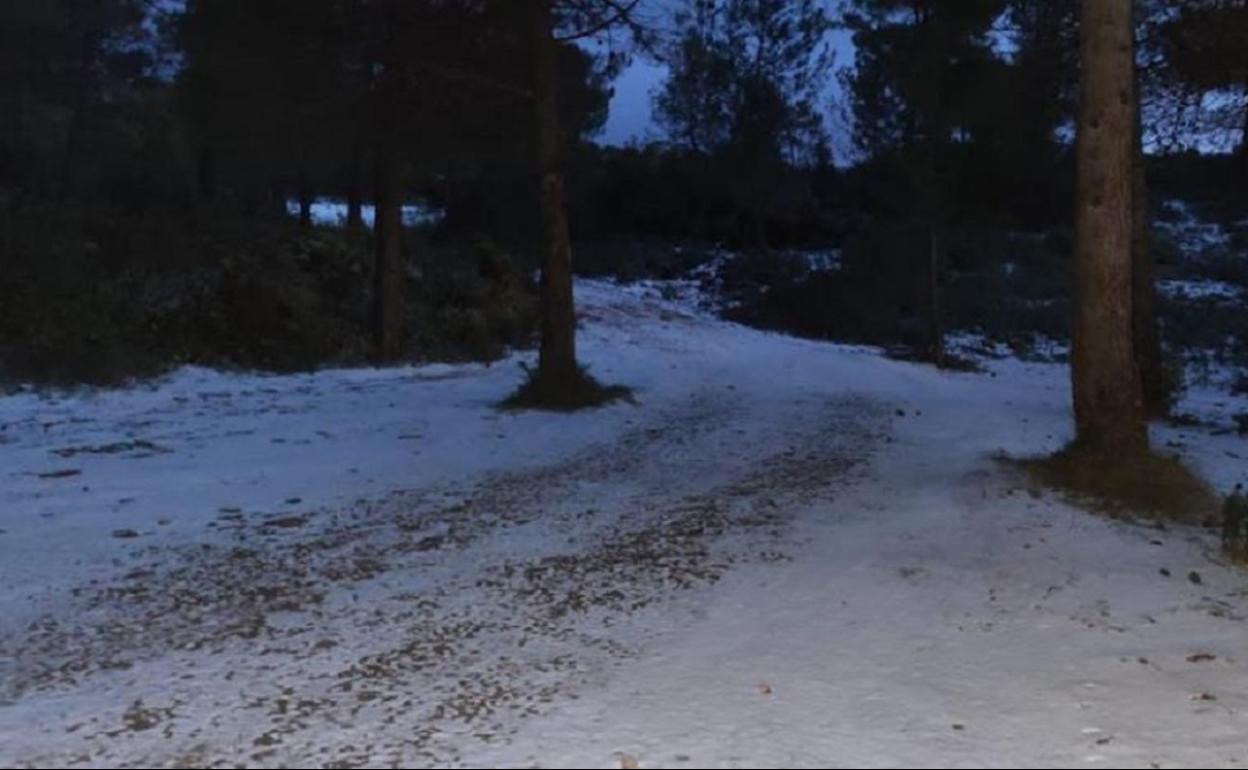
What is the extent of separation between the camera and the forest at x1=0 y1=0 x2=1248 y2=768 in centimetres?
429

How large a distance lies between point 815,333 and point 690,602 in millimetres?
27403

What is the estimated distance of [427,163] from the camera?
18.5 m

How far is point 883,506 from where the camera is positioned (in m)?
8.12

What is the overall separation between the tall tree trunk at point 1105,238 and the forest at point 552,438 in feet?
0.09

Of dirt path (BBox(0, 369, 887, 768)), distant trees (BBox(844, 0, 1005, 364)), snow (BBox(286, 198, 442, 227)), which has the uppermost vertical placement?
distant trees (BBox(844, 0, 1005, 364))

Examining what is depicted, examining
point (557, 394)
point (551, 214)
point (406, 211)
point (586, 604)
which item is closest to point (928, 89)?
point (551, 214)

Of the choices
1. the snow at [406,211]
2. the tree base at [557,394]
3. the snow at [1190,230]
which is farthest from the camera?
the snow at [1190,230]

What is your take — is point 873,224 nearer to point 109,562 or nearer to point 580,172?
point 580,172

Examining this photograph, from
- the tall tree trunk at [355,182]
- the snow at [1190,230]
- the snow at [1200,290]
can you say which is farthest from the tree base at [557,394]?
the snow at [1190,230]

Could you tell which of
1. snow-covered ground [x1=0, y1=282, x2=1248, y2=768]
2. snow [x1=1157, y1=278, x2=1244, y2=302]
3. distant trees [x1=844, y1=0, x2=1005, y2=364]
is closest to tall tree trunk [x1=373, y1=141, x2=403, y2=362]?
snow-covered ground [x1=0, y1=282, x2=1248, y2=768]

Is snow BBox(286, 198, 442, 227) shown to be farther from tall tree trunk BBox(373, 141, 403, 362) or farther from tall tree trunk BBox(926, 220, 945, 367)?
tall tree trunk BBox(373, 141, 403, 362)

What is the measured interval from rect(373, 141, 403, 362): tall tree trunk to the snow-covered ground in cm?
667

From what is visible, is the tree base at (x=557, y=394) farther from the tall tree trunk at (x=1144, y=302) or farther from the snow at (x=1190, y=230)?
the snow at (x=1190, y=230)

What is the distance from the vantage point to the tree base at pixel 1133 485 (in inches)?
309
